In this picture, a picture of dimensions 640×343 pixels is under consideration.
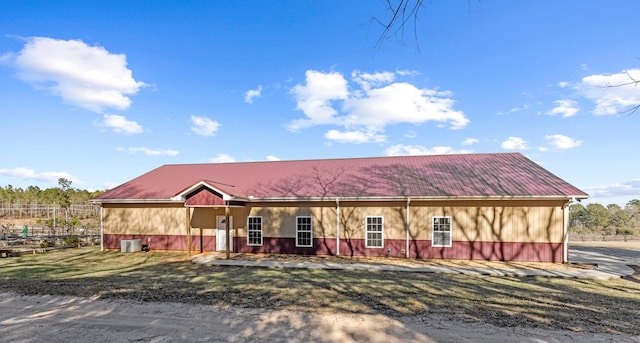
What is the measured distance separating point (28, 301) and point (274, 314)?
5.93 m

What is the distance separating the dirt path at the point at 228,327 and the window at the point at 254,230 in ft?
31.7

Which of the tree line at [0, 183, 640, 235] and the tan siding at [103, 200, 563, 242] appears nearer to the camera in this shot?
the tan siding at [103, 200, 563, 242]

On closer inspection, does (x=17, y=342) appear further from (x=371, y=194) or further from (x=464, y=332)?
(x=371, y=194)

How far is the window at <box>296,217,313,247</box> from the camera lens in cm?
1678

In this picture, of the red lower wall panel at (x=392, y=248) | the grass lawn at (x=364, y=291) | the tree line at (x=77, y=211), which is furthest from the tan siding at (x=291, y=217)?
the tree line at (x=77, y=211)

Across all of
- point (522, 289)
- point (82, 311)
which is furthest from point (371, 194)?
point (82, 311)

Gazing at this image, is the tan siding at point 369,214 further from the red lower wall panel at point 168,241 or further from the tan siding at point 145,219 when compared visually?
the tan siding at point 145,219

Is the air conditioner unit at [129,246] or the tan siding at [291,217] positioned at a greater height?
the tan siding at [291,217]

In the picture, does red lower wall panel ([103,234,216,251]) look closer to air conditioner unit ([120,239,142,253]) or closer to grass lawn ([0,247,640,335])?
air conditioner unit ([120,239,142,253])

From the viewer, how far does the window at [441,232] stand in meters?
15.6

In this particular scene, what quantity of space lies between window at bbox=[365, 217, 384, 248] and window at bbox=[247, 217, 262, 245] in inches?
205

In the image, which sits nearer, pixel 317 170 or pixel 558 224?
pixel 558 224

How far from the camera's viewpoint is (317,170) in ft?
65.9

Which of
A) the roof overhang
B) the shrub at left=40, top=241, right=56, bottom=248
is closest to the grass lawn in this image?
the roof overhang
